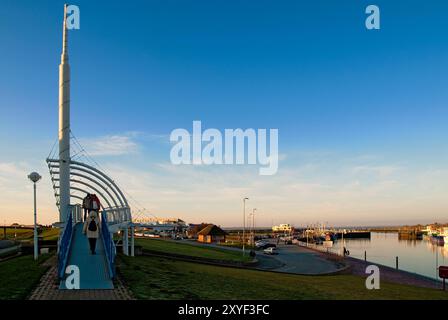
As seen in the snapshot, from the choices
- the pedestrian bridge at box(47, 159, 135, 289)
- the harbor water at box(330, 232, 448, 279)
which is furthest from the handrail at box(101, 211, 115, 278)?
the harbor water at box(330, 232, 448, 279)

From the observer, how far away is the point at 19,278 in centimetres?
1483

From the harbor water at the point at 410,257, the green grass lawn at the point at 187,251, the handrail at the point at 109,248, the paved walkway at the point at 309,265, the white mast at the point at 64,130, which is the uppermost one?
the white mast at the point at 64,130

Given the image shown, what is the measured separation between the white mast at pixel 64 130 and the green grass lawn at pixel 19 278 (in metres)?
6.69

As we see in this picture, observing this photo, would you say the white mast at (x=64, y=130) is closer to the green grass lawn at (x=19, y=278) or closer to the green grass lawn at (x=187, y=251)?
the green grass lawn at (x=19, y=278)

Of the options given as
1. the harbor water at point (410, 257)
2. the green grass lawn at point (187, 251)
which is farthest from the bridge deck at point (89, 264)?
the harbor water at point (410, 257)

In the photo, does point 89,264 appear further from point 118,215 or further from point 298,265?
point 298,265

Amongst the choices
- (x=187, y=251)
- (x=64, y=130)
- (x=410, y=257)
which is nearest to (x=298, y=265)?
(x=187, y=251)

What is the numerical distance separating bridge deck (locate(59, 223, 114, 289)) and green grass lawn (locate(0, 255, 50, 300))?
1.22 m

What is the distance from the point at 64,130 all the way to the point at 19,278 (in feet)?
45.9

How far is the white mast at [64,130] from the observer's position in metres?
26.0

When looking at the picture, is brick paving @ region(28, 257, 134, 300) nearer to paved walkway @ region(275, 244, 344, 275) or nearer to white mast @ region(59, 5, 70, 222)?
white mast @ region(59, 5, 70, 222)

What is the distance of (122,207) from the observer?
93.1 feet

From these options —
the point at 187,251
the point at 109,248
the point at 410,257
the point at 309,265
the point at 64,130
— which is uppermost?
the point at 64,130
